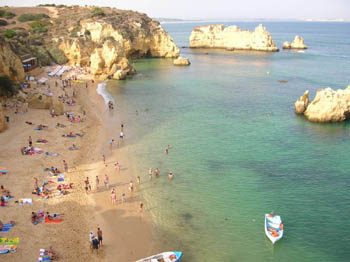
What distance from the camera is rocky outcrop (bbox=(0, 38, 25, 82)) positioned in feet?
120

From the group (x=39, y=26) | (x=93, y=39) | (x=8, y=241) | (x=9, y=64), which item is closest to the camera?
(x=8, y=241)

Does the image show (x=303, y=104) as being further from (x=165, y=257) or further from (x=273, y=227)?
(x=165, y=257)

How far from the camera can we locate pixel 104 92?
46219mm

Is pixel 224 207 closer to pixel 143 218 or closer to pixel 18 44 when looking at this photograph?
pixel 143 218

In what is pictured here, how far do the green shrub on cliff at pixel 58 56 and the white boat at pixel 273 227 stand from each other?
55341 millimetres

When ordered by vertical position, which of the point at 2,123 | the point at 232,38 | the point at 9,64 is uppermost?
the point at 232,38

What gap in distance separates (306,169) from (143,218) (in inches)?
528

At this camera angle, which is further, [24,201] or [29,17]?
[29,17]

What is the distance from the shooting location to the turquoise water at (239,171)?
16.1 metres

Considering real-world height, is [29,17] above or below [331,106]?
above

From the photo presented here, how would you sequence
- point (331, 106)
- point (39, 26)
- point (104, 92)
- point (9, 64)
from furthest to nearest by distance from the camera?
point (39, 26), point (104, 92), point (9, 64), point (331, 106)

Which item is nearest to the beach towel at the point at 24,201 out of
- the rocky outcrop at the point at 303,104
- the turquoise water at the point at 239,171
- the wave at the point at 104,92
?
the turquoise water at the point at 239,171

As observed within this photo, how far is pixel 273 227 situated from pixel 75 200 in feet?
39.2

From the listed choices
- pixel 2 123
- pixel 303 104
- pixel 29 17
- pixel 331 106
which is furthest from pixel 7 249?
pixel 29 17
